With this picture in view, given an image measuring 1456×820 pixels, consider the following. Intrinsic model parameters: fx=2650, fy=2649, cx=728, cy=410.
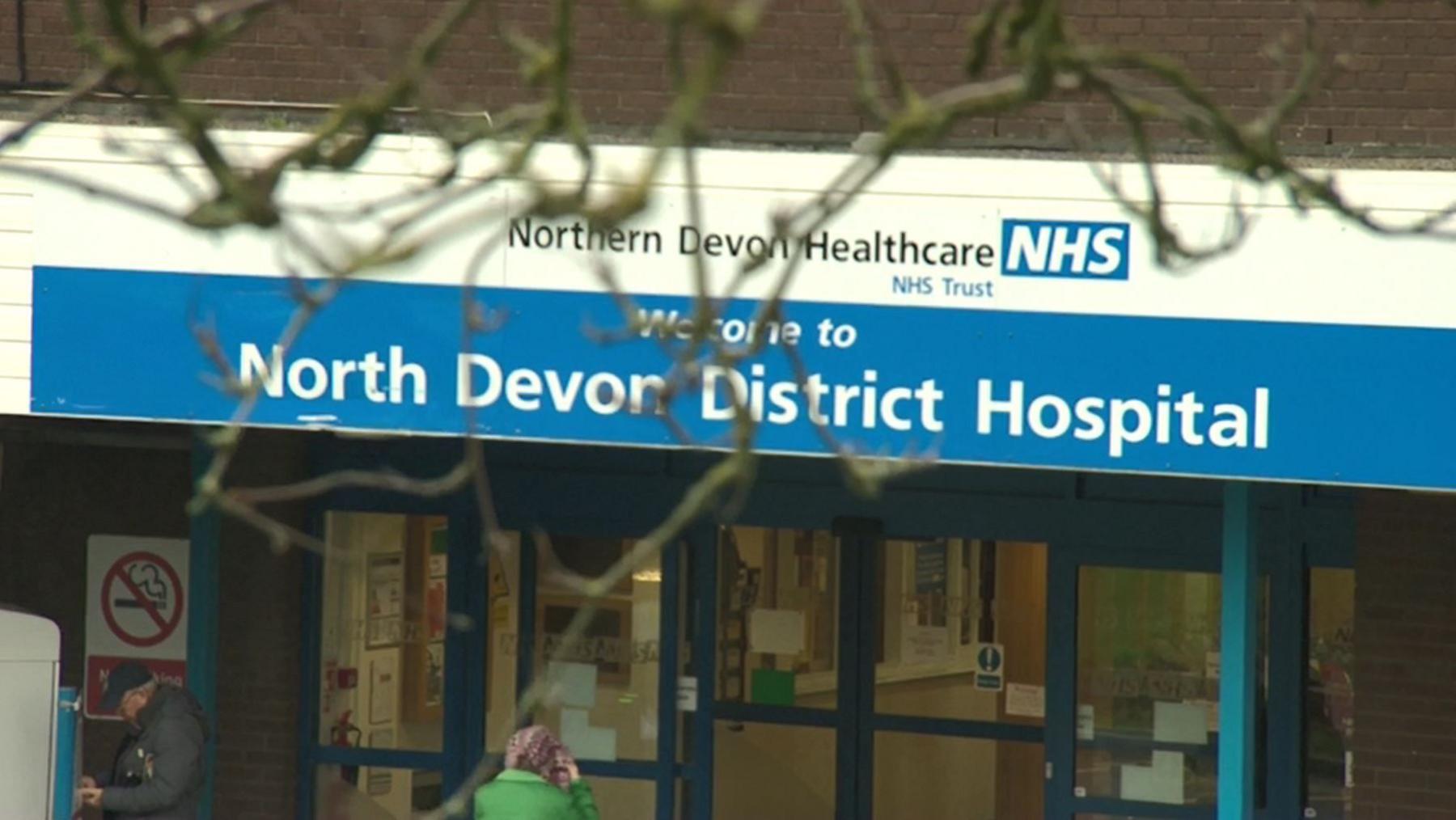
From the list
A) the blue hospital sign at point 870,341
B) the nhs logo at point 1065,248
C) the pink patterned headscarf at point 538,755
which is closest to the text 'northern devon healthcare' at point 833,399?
the blue hospital sign at point 870,341

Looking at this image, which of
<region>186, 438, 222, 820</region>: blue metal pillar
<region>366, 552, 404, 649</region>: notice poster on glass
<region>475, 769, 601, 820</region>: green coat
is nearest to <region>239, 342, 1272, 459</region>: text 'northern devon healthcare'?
<region>475, 769, 601, 820</region>: green coat

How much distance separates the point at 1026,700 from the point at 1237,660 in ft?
7.59

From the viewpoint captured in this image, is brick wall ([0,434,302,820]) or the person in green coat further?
brick wall ([0,434,302,820])

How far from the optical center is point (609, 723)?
12.0 metres

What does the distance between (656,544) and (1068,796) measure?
25.1 ft

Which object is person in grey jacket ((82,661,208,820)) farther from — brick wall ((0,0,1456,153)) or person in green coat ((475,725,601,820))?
brick wall ((0,0,1456,153))

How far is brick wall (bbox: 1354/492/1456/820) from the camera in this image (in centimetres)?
1040

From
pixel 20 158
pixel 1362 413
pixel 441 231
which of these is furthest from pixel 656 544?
pixel 20 158

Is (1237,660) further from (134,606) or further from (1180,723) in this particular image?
(134,606)

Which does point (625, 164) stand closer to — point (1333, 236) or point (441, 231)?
point (1333, 236)

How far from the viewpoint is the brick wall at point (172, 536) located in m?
11.9

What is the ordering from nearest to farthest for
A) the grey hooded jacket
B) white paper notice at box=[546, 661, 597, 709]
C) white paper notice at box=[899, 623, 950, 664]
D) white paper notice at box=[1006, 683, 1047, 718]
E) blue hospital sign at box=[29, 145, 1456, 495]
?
blue hospital sign at box=[29, 145, 1456, 495] → the grey hooded jacket → white paper notice at box=[1006, 683, 1047, 718] → white paper notice at box=[899, 623, 950, 664] → white paper notice at box=[546, 661, 597, 709]

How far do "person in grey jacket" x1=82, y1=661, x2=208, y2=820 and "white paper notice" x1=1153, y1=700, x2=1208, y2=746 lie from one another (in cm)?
402

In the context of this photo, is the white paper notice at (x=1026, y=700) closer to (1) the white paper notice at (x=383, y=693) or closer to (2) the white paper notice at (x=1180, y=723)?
(2) the white paper notice at (x=1180, y=723)
